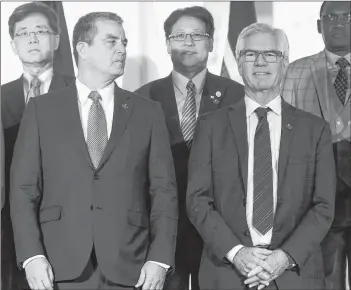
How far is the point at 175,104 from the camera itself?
12.2 feet

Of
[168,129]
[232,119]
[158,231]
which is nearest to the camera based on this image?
[158,231]

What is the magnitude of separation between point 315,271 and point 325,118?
0.88 metres

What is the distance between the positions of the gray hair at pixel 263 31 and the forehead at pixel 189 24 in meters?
0.27

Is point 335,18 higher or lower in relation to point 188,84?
higher

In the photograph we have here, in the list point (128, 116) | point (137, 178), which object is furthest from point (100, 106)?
point (137, 178)

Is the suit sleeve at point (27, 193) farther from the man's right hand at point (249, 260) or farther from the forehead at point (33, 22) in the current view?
the man's right hand at point (249, 260)

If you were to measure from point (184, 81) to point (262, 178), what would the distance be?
770 millimetres

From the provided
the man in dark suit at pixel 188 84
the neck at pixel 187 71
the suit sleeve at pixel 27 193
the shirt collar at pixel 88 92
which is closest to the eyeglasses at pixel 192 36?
the man in dark suit at pixel 188 84

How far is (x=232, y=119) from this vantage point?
3.38 m

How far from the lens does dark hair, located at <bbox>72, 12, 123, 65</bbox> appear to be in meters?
3.47

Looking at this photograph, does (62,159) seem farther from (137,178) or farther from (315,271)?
(315,271)

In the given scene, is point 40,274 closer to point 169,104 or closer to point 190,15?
point 169,104

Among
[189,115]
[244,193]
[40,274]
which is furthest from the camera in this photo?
[189,115]

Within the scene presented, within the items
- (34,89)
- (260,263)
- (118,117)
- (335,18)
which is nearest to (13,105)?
(34,89)
